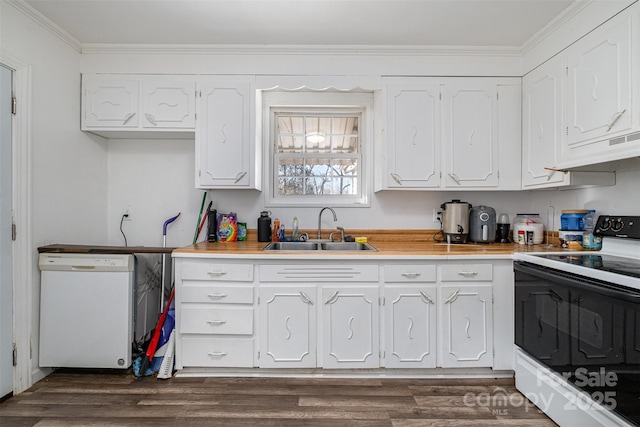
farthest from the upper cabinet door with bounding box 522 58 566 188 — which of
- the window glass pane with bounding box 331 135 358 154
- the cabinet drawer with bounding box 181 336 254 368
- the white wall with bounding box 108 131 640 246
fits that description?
the cabinet drawer with bounding box 181 336 254 368

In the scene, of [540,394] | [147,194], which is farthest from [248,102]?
[540,394]

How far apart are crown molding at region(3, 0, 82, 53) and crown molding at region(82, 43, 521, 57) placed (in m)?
0.08

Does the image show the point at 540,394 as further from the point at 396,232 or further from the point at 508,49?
the point at 508,49

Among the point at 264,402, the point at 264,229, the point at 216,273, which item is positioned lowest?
the point at 264,402

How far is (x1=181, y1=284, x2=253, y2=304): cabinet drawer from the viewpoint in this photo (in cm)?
212

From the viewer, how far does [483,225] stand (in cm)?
251

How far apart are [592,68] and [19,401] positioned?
3.97 metres

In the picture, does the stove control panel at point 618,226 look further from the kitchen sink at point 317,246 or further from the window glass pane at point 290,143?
the window glass pane at point 290,143

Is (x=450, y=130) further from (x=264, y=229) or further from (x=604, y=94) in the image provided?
(x=264, y=229)

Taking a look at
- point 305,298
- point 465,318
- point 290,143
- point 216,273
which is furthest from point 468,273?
point 290,143

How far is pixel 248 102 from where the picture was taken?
2477 millimetres

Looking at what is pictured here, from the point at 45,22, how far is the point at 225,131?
136 centimetres

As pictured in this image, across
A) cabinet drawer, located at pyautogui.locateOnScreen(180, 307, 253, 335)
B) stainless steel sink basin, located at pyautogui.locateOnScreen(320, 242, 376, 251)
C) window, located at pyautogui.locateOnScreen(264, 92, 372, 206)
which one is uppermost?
window, located at pyautogui.locateOnScreen(264, 92, 372, 206)

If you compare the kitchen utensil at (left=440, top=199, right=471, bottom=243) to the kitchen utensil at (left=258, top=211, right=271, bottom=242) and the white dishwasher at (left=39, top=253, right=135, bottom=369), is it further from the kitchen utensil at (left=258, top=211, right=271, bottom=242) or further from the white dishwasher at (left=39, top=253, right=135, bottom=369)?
the white dishwasher at (left=39, top=253, right=135, bottom=369)
